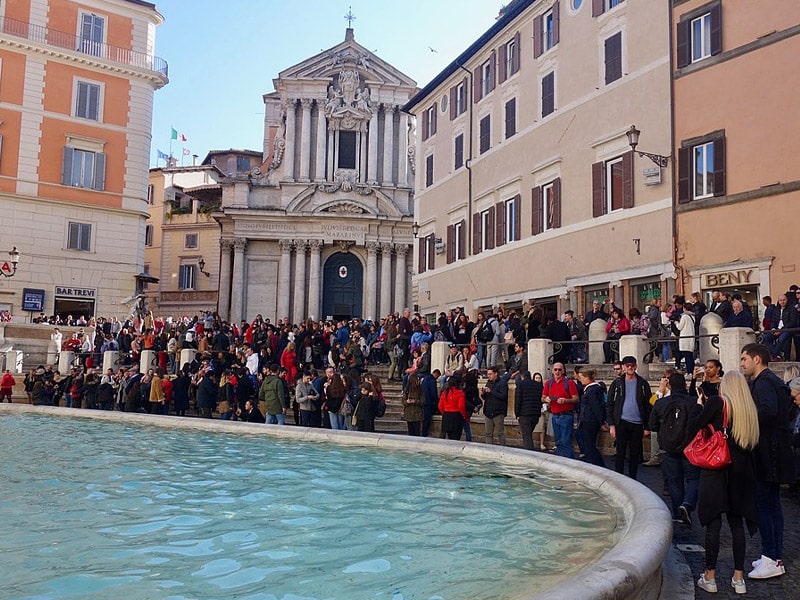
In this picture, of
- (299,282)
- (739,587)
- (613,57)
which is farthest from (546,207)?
(299,282)

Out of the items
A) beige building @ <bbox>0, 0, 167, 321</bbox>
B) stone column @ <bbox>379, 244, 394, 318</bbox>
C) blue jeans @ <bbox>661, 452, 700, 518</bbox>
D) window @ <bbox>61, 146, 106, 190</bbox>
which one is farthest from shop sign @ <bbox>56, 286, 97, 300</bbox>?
blue jeans @ <bbox>661, 452, 700, 518</bbox>

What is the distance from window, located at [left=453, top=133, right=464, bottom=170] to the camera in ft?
97.4

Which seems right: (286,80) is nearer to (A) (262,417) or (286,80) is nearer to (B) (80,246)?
(B) (80,246)

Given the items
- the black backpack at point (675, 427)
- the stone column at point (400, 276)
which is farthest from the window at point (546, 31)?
the black backpack at point (675, 427)

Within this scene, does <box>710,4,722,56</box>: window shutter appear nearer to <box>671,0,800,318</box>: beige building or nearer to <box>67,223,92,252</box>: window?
<box>671,0,800,318</box>: beige building

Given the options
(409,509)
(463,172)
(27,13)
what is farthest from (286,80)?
(409,509)

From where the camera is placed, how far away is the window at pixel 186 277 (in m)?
50.9

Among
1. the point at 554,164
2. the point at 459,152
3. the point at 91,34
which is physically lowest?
the point at 554,164

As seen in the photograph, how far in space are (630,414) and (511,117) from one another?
704 inches

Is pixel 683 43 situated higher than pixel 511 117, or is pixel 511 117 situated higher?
pixel 511 117

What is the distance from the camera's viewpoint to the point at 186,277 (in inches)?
2012

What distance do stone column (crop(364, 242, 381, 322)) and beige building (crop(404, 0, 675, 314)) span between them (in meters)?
9.77

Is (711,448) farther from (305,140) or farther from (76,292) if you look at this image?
(305,140)

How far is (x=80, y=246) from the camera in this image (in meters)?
33.7
